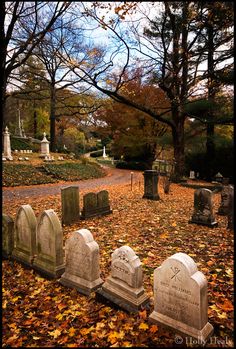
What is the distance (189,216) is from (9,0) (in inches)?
357

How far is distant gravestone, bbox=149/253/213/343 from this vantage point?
280cm

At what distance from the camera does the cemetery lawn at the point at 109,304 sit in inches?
113

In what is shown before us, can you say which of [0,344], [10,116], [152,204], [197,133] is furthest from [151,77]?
[10,116]

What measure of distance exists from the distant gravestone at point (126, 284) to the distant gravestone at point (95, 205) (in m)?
4.12

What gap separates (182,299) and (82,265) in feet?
5.49

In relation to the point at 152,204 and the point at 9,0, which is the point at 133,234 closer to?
the point at 152,204

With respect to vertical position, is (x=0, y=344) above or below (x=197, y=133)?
below

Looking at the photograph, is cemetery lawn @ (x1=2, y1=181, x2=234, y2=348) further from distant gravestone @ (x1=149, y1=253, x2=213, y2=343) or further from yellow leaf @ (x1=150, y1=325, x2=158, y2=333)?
distant gravestone @ (x1=149, y1=253, x2=213, y2=343)

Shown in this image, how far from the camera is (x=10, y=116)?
36.5 meters

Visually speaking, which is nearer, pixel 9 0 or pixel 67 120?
pixel 9 0

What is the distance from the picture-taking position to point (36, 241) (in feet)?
15.7

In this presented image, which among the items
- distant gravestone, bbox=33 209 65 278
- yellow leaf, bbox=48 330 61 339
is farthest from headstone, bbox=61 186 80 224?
yellow leaf, bbox=48 330 61 339

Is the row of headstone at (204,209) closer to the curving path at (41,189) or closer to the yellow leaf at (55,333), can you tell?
the yellow leaf at (55,333)

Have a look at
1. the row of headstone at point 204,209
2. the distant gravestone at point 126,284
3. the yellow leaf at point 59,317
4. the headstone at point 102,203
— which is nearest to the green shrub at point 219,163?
the row of headstone at point 204,209
